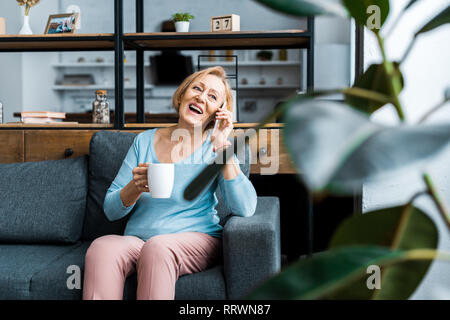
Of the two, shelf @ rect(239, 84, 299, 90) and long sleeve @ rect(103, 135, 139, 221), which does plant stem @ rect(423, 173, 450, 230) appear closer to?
long sleeve @ rect(103, 135, 139, 221)

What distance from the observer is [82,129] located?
7.86 ft

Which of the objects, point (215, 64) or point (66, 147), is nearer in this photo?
point (66, 147)

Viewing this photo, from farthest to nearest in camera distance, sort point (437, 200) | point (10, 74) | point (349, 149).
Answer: point (10, 74), point (437, 200), point (349, 149)

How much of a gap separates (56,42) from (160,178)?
145 cm

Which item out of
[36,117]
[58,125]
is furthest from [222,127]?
[36,117]

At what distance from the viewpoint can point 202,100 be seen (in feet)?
6.33

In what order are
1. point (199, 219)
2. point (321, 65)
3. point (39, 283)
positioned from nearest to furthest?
point (39, 283) < point (199, 219) < point (321, 65)

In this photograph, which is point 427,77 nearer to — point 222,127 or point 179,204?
point 222,127

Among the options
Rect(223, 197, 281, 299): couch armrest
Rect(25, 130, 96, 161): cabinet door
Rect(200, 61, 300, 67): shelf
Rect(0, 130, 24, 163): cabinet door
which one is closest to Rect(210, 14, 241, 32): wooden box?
Rect(25, 130, 96, 161): cabinet door

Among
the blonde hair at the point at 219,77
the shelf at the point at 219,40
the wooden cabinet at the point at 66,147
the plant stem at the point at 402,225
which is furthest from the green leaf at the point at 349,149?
the shelf at the point at 219,40

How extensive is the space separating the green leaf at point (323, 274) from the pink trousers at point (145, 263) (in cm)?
116
